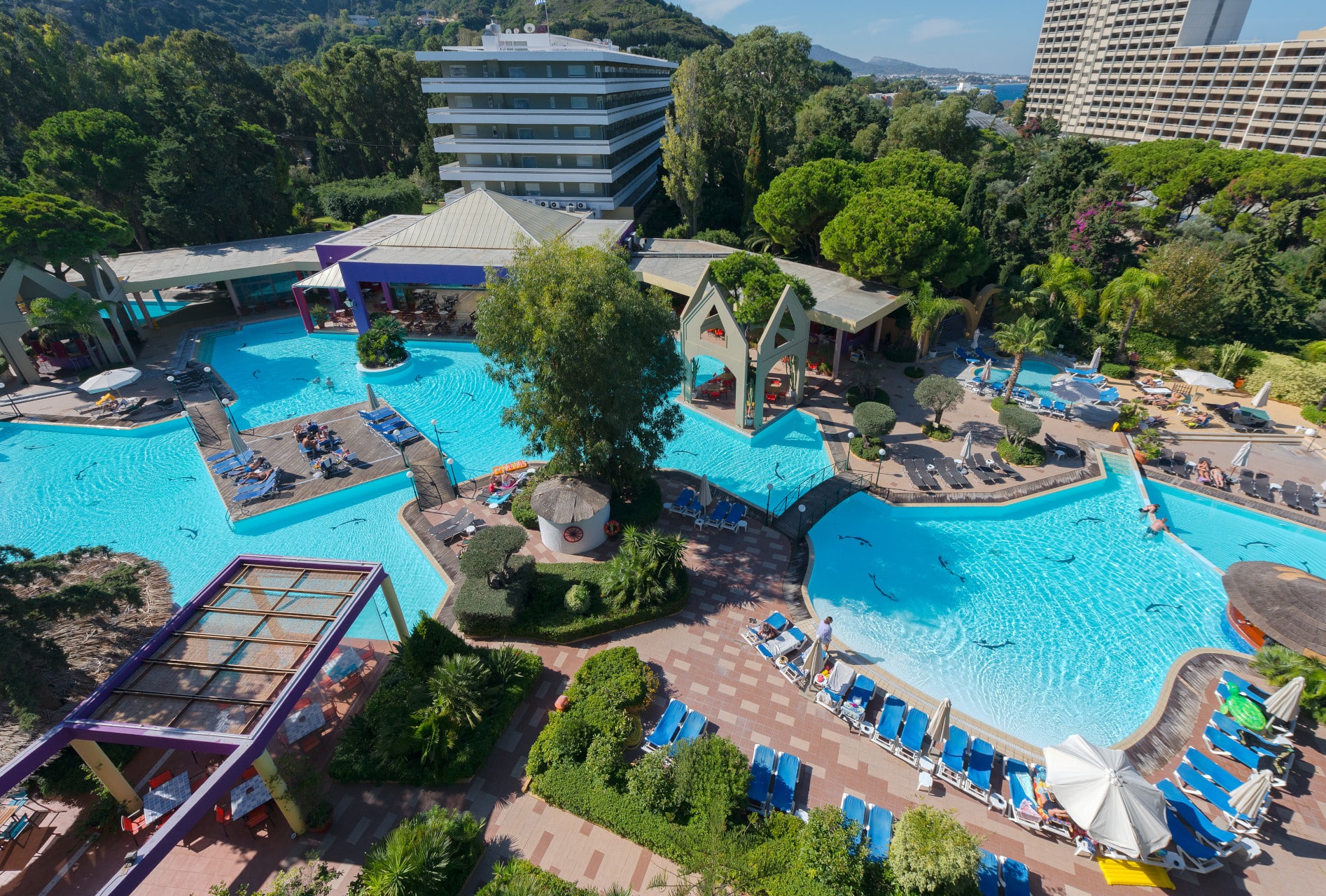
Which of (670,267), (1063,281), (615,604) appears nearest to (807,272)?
(670,267)

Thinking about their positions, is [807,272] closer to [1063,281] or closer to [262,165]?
[1063,281]

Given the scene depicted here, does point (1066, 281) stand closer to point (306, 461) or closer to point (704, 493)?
point (704, 493)

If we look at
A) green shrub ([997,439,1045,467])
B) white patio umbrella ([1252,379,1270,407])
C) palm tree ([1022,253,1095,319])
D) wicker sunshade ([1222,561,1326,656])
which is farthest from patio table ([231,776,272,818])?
palm tree ([1022,253,1095,319])

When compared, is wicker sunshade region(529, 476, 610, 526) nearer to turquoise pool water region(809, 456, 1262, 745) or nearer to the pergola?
the pergola

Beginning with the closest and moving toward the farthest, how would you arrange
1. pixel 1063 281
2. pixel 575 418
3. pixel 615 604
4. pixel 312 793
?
pixel 312 793
pixel 615 604
pixel 575 418
pixel 1063 281

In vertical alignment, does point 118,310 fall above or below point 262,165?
below

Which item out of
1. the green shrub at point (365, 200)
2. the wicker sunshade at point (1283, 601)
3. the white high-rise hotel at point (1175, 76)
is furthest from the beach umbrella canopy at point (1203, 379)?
the white high-rise hotel at point (1175, 76)

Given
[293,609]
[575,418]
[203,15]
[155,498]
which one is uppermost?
[203,15]
